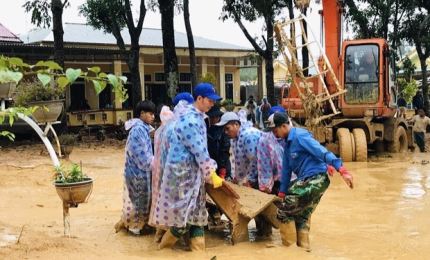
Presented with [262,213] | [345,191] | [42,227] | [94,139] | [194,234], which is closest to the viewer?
[194,234]

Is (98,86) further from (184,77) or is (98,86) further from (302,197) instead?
(184,77)

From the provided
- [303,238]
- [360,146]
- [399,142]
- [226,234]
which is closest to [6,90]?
[226,234]

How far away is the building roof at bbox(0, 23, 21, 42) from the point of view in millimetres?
20264

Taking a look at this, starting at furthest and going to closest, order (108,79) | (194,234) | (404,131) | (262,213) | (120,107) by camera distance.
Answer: (120,107) < (404,131) < (262,213) < (194,234) < (108,79)

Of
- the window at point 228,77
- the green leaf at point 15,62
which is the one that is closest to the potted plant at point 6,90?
the green leaf at point 15,62

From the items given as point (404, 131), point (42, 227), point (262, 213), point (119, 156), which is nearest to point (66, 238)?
point (42, 227)

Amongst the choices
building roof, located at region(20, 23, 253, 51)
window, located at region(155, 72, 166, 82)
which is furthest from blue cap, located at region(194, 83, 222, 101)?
window, located at region(155, 72, 166, 82)

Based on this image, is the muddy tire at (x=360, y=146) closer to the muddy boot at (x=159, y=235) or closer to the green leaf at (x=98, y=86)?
the muddy boot at (x=159, y=235)

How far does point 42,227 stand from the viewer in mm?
7027

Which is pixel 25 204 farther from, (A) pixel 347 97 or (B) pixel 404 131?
(B) pixel 404 131

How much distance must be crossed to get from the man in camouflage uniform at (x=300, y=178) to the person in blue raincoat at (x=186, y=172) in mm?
767

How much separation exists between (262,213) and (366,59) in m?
9.37

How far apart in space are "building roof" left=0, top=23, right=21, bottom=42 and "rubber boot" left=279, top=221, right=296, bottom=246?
1656cm

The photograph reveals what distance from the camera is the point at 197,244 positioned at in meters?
5.73
